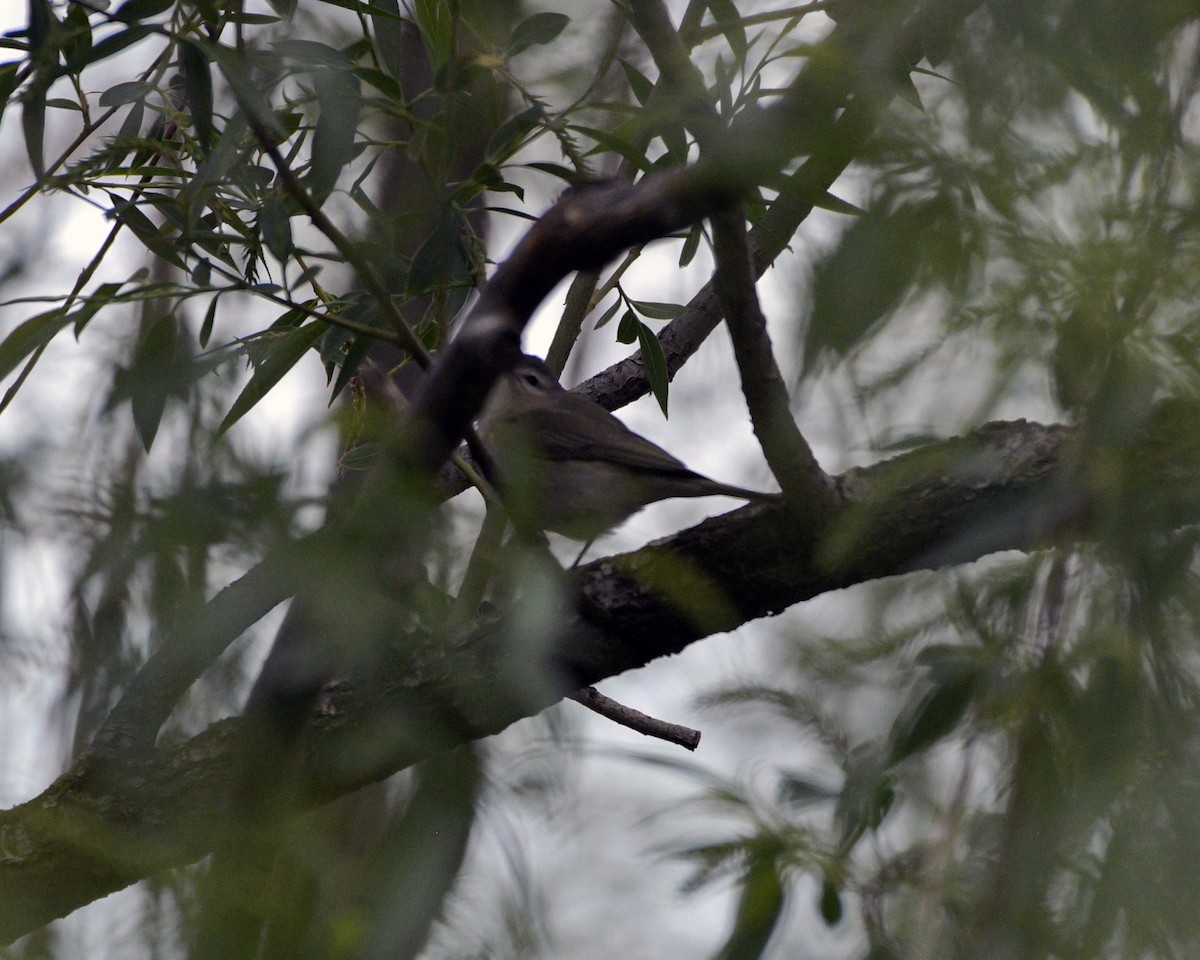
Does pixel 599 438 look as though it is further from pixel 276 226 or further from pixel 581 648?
pixel 276 226

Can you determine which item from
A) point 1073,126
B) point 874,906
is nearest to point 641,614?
point 874,906

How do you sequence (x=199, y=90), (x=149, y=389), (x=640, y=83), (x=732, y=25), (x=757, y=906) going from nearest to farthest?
1. (x=757, y=906)
2. (x=149, y=389)
3. (x=732, y=25)
4. (x=199, y=90)
5. (x=640, y=83)

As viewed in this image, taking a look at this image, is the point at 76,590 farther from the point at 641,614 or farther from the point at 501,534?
the point at 641,614

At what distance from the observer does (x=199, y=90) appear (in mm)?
1749

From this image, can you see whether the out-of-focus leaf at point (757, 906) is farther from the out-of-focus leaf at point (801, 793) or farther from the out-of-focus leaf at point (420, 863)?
the out-of-focus leaf at point (420, 863)

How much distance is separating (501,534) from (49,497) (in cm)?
80

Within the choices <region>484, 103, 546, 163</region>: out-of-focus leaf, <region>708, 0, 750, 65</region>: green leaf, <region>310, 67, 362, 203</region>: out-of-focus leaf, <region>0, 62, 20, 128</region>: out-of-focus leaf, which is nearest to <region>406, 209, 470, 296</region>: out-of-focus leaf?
<region>484, 103, 546, 163</region>: out-of-focus leaf

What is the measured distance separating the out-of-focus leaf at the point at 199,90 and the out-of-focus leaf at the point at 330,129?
0.30 meters

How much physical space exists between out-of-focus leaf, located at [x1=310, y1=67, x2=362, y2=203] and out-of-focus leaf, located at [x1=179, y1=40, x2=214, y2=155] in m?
0.30

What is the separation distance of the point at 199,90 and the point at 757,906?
1477 millimetres

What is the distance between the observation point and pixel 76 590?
1082 mm

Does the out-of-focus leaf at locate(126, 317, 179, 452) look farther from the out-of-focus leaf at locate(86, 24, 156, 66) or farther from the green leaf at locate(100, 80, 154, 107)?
the green leaf at locate(100, 80, 154, 107)

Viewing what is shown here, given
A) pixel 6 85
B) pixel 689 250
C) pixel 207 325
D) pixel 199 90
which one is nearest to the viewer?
pixel 199 90

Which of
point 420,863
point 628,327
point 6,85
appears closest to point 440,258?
point 6,85
